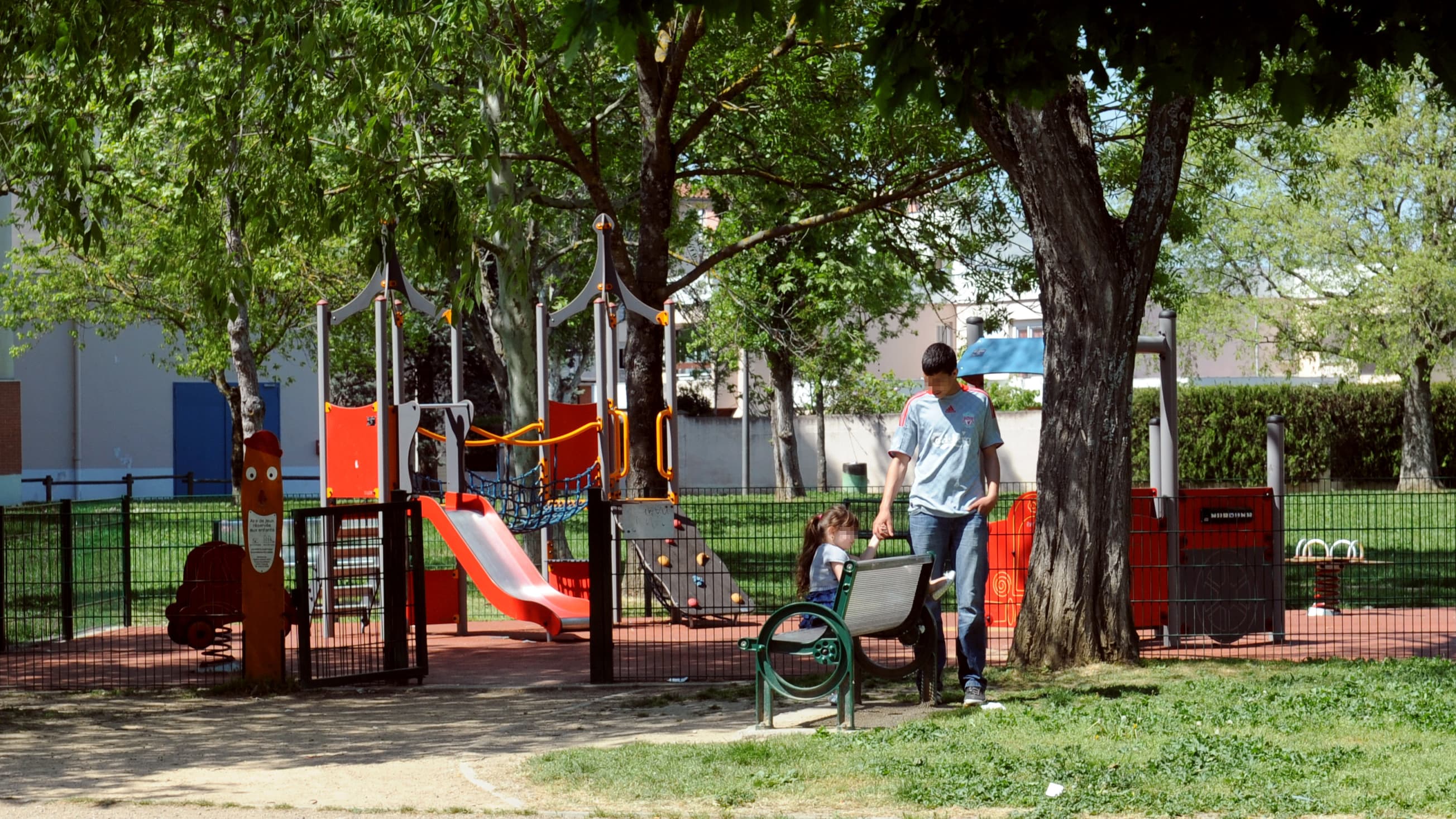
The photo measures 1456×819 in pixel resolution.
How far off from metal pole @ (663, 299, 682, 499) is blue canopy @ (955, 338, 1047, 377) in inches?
126

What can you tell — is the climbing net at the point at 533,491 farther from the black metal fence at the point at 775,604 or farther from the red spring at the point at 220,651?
the red spring at the point at 220,651

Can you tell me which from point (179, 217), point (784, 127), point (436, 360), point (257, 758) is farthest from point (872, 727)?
point (436, 360)

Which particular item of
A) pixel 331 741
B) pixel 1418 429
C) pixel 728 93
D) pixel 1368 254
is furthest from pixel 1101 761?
pixel 1418 429

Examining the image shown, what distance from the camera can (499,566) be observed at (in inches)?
520

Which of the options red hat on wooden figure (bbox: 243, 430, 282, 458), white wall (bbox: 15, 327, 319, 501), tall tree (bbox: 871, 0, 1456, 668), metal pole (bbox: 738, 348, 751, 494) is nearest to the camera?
tall tree (bbox: 871, 0, 1456, 668)

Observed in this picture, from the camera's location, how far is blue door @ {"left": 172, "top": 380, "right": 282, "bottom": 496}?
41531 mm

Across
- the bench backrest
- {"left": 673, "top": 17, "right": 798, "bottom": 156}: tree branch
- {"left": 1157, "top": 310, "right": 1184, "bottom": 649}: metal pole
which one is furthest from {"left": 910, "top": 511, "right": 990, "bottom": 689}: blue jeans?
{"left": 673, "top": 17, "right": 798, "bottom": 156}: tree branch

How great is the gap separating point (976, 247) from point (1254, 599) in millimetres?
8079

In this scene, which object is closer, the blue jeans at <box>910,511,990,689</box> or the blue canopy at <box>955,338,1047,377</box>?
the blue jeans at <box>910,511,990,689</box>

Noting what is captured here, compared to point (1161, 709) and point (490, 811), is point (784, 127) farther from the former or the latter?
point (490, 811)

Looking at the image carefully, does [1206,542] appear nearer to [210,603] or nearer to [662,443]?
[662,443]

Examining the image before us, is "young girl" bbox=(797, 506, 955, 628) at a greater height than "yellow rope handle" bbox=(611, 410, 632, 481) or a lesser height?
lesser

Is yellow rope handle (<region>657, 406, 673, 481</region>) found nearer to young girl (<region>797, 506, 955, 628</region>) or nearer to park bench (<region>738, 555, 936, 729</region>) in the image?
young girl (<region>797, 506, 955, 628</region>)

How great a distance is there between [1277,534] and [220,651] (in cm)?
753
